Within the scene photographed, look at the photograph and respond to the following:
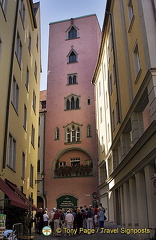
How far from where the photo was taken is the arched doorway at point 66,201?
35.5 meters

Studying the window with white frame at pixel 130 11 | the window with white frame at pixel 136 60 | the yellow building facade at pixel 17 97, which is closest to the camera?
the yellow building facade at pixel 17 97

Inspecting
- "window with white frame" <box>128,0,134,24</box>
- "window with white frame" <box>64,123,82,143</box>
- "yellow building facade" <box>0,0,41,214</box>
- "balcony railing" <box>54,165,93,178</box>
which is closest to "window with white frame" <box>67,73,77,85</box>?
"window with white frame" <box>64,123,82,143</box>

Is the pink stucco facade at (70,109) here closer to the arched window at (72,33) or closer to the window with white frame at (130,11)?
the arched window at (72,33)

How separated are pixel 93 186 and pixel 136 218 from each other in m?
18.4

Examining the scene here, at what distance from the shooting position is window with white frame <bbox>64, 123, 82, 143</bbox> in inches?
1499

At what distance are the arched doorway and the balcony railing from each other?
267 centimetres

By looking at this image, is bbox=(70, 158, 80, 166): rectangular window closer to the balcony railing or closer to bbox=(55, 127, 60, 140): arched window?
the balcony railing

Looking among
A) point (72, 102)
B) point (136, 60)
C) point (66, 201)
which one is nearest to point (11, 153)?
point (136, 60)

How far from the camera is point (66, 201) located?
1410 inches

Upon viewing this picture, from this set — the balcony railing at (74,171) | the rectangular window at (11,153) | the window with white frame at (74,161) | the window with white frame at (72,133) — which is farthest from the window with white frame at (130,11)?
the window with white frame at (74,161)

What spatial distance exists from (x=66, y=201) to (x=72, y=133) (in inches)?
344

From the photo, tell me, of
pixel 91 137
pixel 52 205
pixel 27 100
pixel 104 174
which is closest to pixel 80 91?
pixel 91 137

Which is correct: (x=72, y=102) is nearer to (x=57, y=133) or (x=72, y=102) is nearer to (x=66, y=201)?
(x=57, y=133)

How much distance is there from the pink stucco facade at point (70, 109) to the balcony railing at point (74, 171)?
273mm
